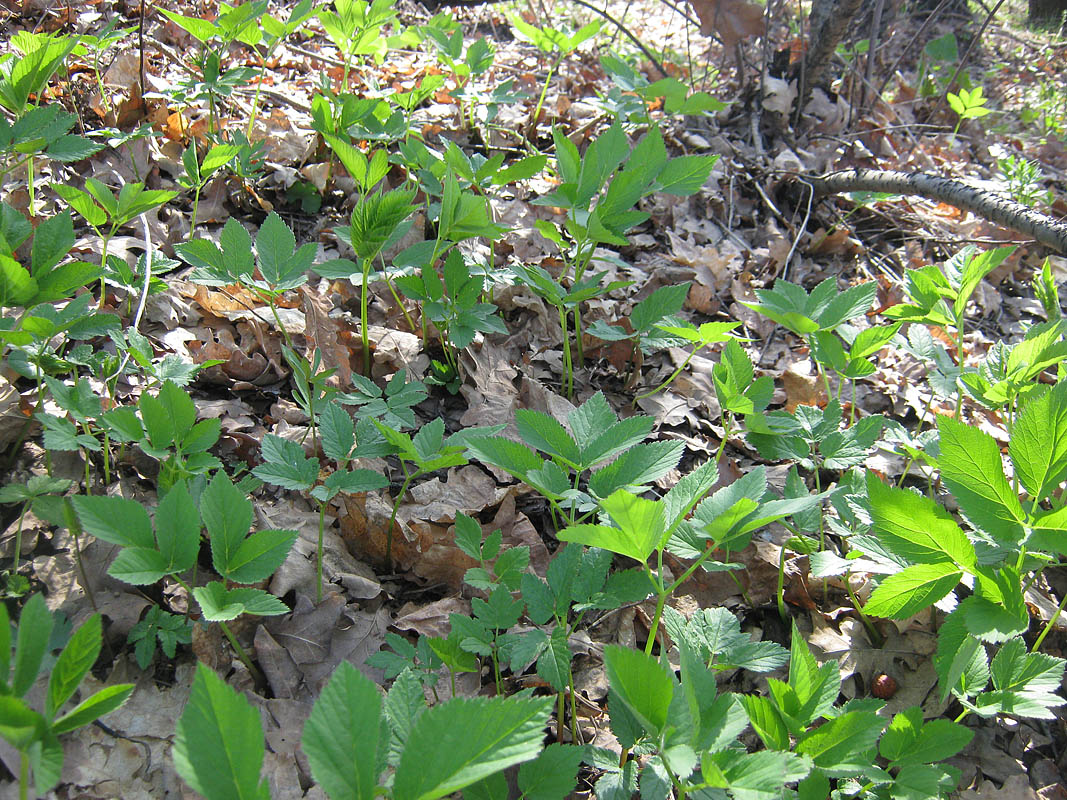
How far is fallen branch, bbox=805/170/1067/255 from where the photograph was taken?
2691 mm

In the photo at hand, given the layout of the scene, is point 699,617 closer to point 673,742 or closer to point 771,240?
point 673,742

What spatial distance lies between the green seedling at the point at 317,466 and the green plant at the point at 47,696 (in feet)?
1.84

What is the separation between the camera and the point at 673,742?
104 centimetres

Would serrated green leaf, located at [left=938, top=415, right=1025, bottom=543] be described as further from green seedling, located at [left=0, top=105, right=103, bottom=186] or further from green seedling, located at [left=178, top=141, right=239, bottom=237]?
green seedling, located at [left=0, top=105, right=103, bottom=186]

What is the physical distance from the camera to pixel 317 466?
4.99ft

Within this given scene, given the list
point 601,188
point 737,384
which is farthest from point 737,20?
point 737,384

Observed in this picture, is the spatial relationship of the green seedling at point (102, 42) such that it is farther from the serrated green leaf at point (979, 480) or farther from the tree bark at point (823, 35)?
the tree bark at point (823, 35)

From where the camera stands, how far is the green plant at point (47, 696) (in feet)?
2.67

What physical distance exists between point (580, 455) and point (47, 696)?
0.99 metres

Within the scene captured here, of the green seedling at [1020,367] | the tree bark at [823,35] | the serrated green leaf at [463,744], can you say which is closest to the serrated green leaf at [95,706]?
the serrated green leaf at [463,744]

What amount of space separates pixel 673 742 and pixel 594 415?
72 centimetres

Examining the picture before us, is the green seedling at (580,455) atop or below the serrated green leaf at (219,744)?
atop

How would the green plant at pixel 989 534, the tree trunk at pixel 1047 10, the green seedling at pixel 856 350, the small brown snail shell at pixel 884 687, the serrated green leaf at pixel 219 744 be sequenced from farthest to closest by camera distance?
the tree trunk at pixel 1047 10, the green seedling at pixel 856 350, the small brown snail shell at pixel 884 687, the green plant at pixel 989 534, the serrated green leaf at pixel 219 744

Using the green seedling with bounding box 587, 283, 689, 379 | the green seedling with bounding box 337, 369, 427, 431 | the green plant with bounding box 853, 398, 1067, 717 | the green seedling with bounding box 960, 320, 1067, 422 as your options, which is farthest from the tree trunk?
the green seedling with bounding box 337, 369, 427, 431
